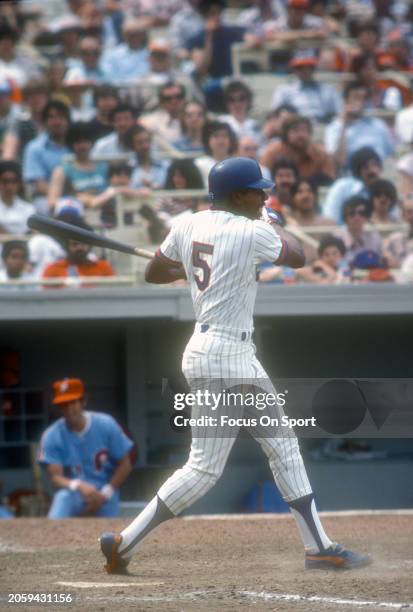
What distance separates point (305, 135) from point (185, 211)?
152 cm

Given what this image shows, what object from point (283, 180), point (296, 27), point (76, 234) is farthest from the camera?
point (296, 27)

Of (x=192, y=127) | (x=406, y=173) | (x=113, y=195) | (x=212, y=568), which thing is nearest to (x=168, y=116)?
(x=192, y=127)

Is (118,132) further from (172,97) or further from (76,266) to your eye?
(76,266)

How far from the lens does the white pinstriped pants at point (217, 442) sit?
479 cm

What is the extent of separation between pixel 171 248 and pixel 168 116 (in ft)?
20.7

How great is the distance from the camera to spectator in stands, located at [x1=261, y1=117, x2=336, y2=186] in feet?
33.0

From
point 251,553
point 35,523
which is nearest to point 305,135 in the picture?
point 35,523

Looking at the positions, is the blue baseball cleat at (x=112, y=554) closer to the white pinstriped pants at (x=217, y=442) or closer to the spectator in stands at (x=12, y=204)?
the white pinstriped pants at (x=217, y=442)

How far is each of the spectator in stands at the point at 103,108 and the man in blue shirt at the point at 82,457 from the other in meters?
3.29

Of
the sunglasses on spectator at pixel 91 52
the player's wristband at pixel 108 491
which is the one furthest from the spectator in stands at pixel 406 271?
the sunglasses on spectator at pixel 91 52

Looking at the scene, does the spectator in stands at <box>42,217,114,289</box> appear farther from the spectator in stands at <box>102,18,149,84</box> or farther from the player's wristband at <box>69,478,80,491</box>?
the spectator in stands at <box>102,18,149,84</box>

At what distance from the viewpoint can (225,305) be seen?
4809 millimetres

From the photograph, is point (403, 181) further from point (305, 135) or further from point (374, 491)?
point (374, 491)

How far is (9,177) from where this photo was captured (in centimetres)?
965
